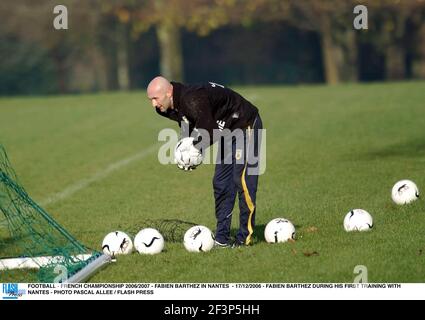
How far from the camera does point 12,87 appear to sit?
58125 mm

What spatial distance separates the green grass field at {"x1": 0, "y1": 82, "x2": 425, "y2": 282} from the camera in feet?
33.9

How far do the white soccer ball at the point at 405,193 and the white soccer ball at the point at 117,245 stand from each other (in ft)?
14.3

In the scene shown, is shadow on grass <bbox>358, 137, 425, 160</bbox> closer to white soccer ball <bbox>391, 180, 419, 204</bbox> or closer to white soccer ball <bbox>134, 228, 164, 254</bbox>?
white soccer ball <bbox>391, 180, 419, 204</bbox>

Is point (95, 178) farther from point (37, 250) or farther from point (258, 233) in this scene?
point (37, 250)

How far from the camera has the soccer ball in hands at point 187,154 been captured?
10656 millimetres

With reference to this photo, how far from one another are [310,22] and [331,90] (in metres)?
15.7

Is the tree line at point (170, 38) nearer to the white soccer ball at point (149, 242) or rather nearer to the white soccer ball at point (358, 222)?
the white soccer ball at point (358, 222)

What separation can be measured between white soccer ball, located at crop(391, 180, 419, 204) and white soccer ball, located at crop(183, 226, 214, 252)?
3705 mm

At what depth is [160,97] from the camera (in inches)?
419

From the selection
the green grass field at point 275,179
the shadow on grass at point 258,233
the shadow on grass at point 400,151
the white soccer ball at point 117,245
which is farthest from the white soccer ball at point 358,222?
the shadow on grass at point 400,151

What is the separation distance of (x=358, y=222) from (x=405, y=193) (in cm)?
222

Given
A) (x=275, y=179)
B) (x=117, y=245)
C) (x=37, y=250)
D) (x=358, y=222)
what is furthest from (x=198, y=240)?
(x=275, y=179)

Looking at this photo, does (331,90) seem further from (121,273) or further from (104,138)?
(121,273)

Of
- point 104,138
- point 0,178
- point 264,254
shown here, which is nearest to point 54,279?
point 0,178
